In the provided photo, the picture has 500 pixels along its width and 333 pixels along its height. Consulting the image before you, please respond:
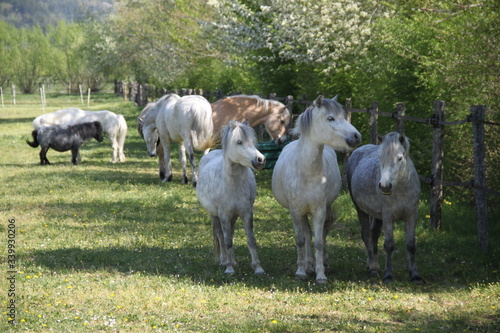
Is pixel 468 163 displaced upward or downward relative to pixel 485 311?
upward

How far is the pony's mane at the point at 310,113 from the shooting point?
6.90 meters

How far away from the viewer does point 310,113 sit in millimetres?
7078

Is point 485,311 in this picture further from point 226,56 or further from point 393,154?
point 226,56

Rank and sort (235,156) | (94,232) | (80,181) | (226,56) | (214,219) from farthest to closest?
1. (226,56)
2. (80,181)
3. (94,232)
4. (214,219)
5. (235,156)

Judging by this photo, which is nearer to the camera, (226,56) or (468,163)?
(468,163)

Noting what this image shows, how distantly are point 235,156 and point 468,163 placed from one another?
484cm

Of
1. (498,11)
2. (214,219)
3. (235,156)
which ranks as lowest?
(214,219)

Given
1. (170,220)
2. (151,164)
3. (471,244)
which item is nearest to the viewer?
(471,244)

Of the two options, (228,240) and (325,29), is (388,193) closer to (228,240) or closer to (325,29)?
(228,240)

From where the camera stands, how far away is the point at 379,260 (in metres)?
8.23

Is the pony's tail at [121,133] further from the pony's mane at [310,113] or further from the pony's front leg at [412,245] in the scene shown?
the pony's front leg at [412,245]

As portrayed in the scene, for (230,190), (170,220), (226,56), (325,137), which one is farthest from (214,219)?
(226,56)

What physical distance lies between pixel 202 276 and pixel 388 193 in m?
2.51

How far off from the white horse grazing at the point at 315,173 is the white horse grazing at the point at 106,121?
12.9m
